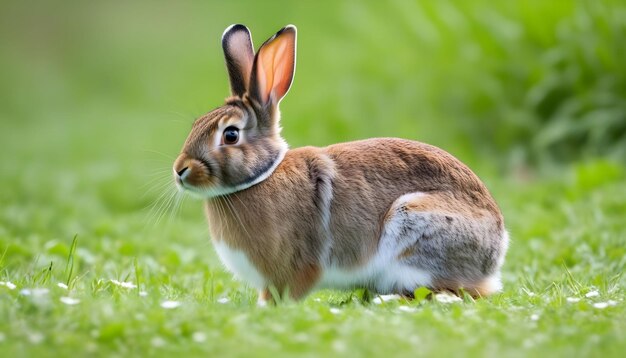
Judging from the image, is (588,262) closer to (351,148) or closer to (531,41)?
(351,148)

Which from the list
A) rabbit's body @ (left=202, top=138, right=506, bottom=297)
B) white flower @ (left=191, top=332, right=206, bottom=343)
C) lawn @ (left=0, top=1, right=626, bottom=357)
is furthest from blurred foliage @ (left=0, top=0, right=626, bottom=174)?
white flower @ (left=191, top=332, right=206, bottom=343)

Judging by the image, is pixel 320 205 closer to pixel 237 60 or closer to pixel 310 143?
pixel 237 60

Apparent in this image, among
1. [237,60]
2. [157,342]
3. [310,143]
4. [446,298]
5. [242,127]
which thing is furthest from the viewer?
[310,143]

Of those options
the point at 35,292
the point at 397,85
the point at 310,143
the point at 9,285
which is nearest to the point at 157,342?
the point at 35,292

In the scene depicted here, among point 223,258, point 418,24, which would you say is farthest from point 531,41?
point 223,258

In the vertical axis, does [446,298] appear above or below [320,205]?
below
